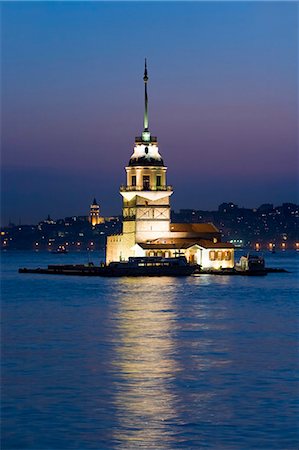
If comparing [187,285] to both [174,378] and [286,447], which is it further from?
[286,447]

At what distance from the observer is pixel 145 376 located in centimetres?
2522

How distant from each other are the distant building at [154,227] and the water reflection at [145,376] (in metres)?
31.1

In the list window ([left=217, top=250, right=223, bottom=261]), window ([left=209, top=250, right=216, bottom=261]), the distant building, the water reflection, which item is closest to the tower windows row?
the distant building

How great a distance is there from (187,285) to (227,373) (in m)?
41.3

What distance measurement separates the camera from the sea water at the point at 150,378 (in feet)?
63.7

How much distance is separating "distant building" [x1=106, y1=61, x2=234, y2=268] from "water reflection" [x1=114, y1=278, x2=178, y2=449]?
102ft

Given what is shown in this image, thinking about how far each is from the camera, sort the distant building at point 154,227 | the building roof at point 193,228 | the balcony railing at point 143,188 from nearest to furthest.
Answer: the distant building at point 154,227 < the balcony railing at point 143,188 < the building roof at point 193,228

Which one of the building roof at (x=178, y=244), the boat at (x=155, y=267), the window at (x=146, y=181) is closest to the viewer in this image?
the boat at (x=155, y=267)

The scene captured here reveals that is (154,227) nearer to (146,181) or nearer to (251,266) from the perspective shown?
(146,181)

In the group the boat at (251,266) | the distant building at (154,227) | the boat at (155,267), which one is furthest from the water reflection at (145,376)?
the boat at (251,266)

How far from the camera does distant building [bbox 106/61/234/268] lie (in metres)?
78.8

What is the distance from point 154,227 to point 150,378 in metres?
55.3

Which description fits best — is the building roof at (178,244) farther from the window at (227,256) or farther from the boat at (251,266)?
the boat at (251,266)

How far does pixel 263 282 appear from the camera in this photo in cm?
7469
